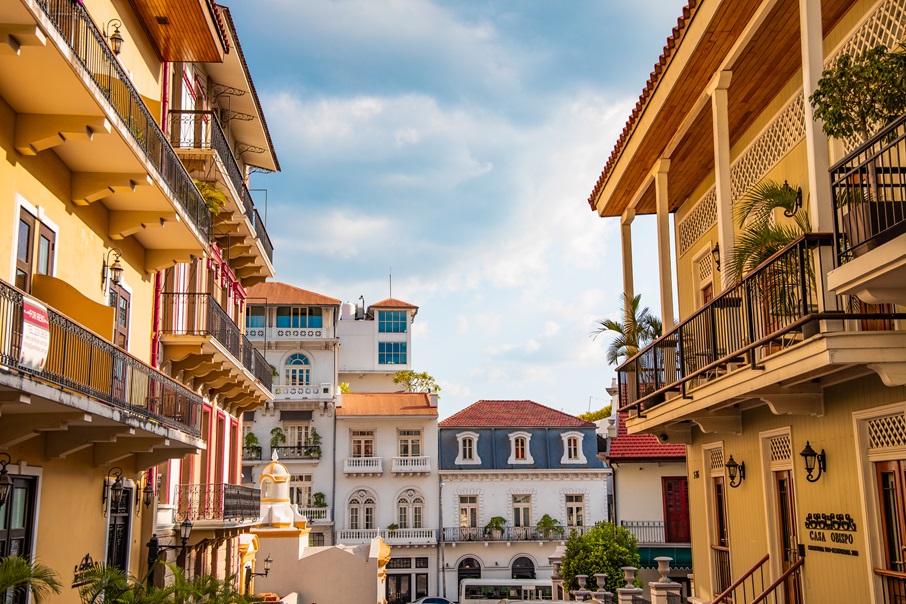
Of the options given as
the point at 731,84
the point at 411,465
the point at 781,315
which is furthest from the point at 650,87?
the point at 411,465


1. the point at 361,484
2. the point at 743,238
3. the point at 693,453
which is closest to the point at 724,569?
the point at 693,453

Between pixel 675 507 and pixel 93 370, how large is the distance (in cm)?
2644

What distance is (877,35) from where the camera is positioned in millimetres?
9867

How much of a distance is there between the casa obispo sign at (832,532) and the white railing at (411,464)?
41734 millimetres

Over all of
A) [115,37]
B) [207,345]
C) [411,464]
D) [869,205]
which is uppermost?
[115,37]

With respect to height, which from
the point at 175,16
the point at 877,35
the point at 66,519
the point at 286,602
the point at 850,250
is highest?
the point at 175,16

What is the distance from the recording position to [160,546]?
1825 cm

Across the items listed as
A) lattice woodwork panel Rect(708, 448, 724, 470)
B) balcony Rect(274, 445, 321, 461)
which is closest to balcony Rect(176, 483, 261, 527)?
lattice woodwork panel Rect(708, 448, 724, 470)

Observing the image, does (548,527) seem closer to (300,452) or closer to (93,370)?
(300,452)

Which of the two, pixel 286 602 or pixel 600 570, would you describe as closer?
pixel 600 570

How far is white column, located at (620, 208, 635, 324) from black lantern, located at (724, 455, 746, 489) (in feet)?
10.5

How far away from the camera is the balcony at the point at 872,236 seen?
7055 mm

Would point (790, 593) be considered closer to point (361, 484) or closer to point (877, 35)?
point (877, 35)

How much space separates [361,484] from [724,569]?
38.4m
